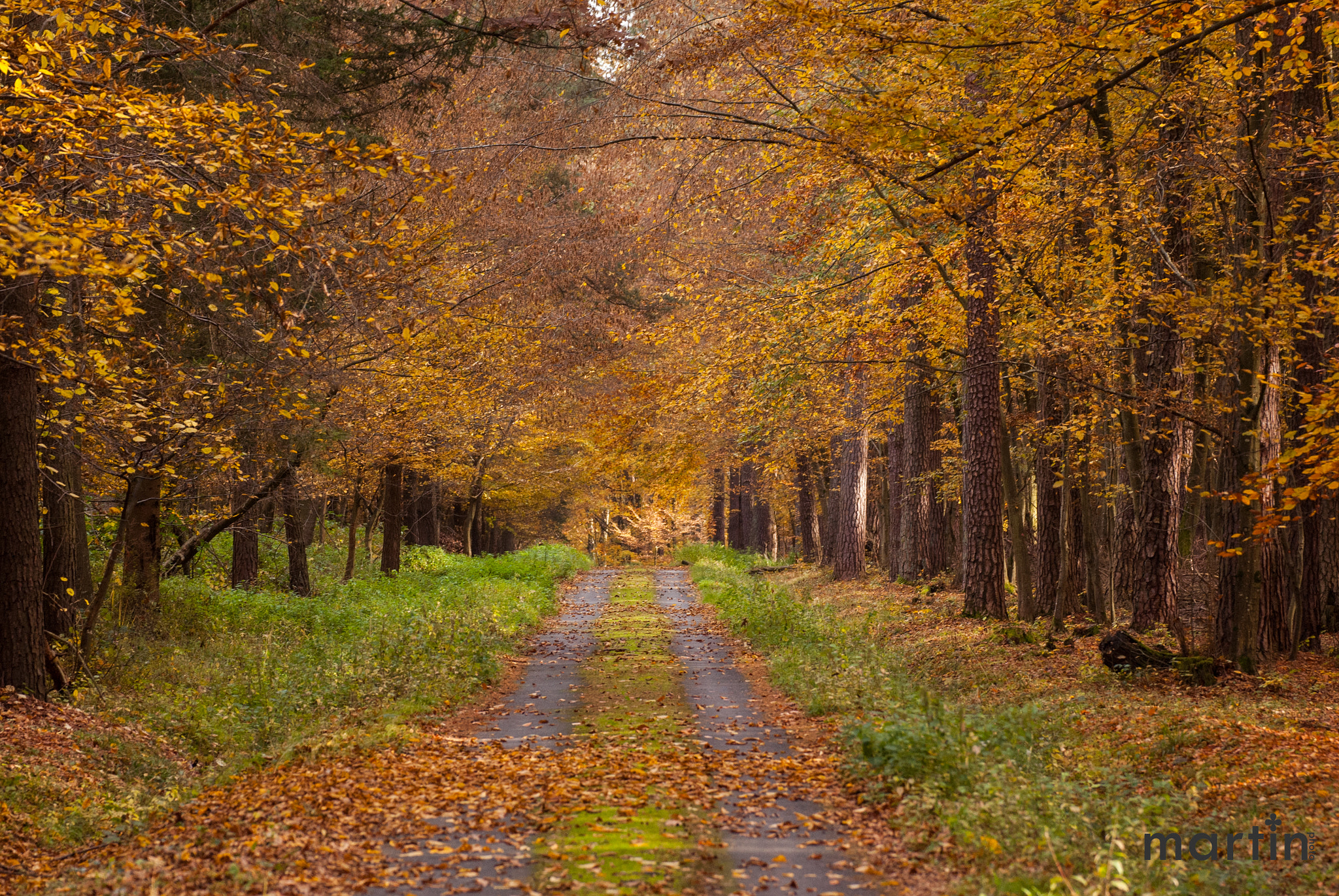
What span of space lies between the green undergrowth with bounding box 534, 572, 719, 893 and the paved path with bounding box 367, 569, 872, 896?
0.17 metres

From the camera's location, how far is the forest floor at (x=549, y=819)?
573 cm

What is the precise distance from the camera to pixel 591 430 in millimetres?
32156

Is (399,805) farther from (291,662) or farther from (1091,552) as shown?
(1091,552)

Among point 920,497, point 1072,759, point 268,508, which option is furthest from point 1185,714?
point 268,508

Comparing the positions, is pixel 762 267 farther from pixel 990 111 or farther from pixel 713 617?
pixel 990 111

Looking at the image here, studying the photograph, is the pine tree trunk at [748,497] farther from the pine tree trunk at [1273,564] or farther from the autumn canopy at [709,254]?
the pine tree trunk at [1273,564]

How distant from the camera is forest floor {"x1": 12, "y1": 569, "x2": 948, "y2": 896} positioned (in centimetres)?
573

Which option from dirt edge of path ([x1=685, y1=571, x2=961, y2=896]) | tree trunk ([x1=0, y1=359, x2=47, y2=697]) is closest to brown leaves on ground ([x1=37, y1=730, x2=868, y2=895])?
dirt edge of path ([x1=685, y1=571, x2=961, y2=896])

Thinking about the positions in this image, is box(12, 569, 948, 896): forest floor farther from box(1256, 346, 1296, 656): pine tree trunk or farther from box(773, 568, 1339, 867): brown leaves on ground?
box(1256, 346, 1296, 656): pine tree trunk

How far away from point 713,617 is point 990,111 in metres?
13.3

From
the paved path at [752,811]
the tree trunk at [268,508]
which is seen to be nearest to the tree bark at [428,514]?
the tree trunk at [268,508]

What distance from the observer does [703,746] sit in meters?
9.03

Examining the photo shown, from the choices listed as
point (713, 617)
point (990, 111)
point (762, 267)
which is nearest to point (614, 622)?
point (713, 617)

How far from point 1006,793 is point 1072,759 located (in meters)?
2.11
